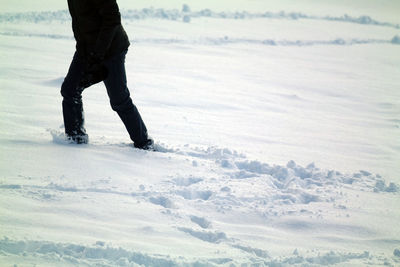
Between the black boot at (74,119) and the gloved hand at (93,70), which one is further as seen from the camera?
the black boot at (74,119)

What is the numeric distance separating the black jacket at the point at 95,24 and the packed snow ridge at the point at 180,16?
7.58 m

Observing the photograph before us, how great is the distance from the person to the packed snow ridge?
7.46m

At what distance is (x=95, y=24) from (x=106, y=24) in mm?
92

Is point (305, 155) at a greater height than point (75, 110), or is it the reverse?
point (75, 110)

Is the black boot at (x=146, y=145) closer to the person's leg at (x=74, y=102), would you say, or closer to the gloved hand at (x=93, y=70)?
the person's leg at (x=74, y=102)

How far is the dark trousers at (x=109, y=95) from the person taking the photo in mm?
3496

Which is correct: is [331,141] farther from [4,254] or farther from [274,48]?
[274,48]

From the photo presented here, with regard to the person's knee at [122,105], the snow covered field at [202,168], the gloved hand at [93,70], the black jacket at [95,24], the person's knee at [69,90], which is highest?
the black jacket at [95,24]

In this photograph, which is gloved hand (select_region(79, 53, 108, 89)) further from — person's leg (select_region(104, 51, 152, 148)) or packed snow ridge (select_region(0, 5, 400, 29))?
packed snow ridge (select_region(0, 5, 400, 29))

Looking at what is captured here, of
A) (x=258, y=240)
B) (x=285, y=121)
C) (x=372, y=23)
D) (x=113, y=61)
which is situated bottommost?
(x=258, y=240)

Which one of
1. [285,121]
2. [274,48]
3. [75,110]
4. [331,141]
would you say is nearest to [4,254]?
[75,110]

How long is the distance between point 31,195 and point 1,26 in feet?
25.7

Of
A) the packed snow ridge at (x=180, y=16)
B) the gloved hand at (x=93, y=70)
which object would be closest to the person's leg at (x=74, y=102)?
the gloved hand at (x=93, y=70)

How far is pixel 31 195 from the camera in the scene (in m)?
2.76
